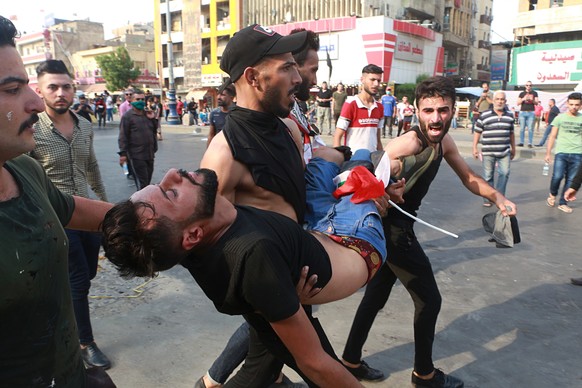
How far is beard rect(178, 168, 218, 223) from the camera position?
1.50 m

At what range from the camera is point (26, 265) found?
1.28 metres

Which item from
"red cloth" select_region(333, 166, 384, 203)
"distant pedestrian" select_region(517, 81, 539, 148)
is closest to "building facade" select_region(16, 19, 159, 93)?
"distant pedestrian" select_region(517, 81, 539, 148)

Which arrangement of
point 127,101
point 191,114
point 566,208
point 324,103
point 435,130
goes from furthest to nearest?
point 191,114 → point 324,103 → point 127,101 → point 566,208 → point 435,130

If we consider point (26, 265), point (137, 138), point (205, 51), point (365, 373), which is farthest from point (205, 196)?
point (205, 51)

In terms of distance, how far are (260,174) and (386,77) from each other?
1306 inches

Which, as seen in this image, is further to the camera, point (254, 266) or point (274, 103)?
point (274, 103)

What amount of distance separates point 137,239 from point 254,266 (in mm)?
371

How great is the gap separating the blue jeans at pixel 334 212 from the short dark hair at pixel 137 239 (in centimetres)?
80

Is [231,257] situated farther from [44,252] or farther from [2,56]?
[2,56]

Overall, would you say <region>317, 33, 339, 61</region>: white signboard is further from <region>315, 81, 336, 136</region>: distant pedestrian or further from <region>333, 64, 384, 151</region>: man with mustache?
<region>333, 64, 384, 151</region>: man with mustache

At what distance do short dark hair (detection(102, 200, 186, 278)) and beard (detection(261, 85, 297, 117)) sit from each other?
35.1 inches

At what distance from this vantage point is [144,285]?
443cm

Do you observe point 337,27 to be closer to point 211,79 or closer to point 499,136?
point 211,79

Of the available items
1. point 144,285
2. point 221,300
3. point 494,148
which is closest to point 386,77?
point 494,148
